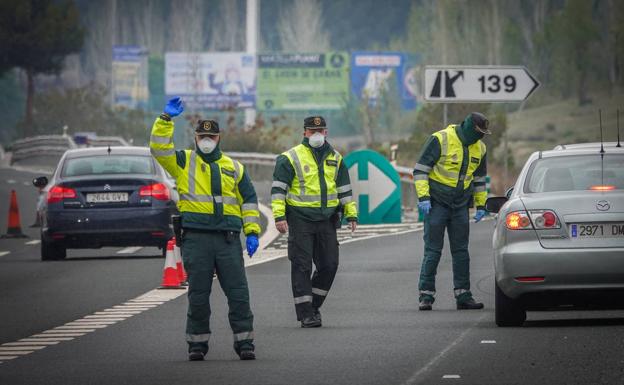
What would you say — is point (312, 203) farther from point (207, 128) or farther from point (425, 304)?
point (207, 128)

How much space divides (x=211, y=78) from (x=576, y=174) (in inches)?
3477

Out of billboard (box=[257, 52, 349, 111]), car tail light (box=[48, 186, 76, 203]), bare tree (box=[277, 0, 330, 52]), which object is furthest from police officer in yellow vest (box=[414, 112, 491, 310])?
bare tree (box=[277, 0, 330, 52])

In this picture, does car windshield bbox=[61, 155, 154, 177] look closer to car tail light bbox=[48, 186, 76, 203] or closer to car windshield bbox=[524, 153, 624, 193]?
car tail light bbox=[48, 186, 76, 203]

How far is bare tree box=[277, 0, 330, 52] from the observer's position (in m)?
119

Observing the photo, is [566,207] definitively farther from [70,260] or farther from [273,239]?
[273,239]

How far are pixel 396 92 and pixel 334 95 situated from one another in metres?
6.66

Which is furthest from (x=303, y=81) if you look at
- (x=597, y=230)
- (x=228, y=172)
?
(x=228, y=172)

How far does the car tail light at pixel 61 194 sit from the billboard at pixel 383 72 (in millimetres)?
78666

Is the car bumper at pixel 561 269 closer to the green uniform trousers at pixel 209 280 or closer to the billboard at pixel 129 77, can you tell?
the green uniform trousers at pixel 209 280

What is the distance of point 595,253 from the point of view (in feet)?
42.7

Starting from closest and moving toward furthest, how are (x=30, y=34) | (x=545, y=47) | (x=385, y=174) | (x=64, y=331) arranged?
(x=64, y=331), (x=385, y=174), (x=30, y=34), (x=545, y=47)

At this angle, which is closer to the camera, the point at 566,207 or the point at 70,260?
the point at 566,207

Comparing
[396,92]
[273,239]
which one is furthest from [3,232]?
[396,92]

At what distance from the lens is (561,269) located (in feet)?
42.9
